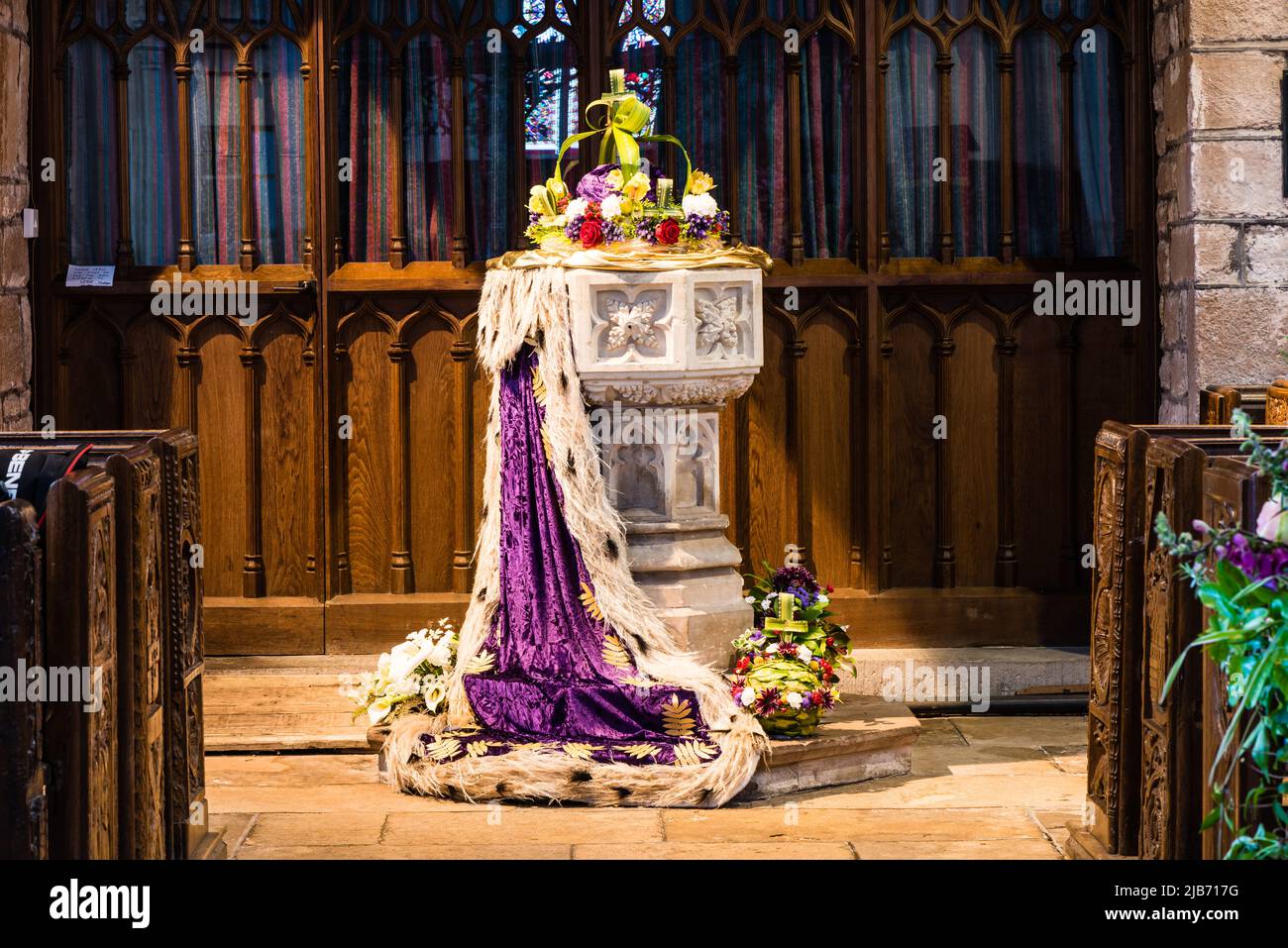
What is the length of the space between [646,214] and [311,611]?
2.06 m

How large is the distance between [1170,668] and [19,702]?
2.13m

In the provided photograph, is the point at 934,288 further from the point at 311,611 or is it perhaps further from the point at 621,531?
the point at 311,611

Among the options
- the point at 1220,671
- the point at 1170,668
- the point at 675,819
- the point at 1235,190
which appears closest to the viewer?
the point at 1220,671

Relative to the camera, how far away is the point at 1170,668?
3547 millimetres

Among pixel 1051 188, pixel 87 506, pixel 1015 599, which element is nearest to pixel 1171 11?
pixel 1051 188

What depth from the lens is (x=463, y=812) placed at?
464 cm

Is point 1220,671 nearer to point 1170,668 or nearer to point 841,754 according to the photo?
point 1170,668

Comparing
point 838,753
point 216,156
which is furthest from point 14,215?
point 838,753

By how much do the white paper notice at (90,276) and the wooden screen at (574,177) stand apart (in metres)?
0.03

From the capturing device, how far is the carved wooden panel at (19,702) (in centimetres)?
286

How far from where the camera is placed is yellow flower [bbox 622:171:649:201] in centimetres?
505

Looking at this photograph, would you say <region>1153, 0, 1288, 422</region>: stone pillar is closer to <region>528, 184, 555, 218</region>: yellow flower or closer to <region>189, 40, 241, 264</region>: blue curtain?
<region>528, 184, 555, 218</region>: yellow flower

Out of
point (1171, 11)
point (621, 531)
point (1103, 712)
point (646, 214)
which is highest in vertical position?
point (1171, 11)

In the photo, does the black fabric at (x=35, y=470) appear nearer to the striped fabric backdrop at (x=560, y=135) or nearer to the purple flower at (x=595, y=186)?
the purple flower at (x=595, y=186)
